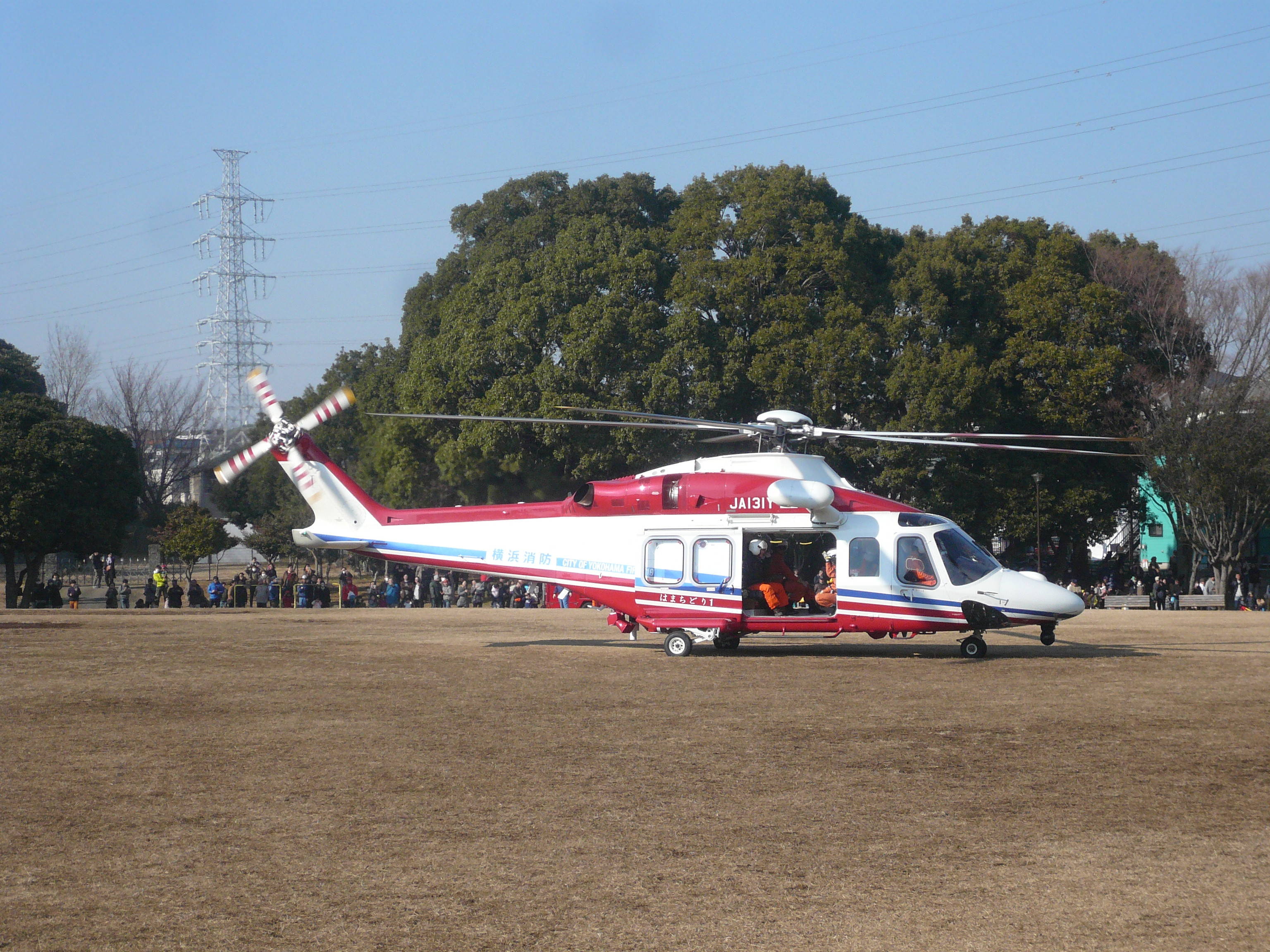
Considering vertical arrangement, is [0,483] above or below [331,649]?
above

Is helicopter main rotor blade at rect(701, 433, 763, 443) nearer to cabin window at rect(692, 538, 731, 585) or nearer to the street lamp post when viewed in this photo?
cabin window at rect(692, 538, 731, 585)

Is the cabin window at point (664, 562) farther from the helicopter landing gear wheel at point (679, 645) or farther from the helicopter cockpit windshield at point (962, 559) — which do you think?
the helicopter cockpit windshield at point (962, 559)

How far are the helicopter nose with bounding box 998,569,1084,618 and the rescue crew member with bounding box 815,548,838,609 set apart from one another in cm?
240

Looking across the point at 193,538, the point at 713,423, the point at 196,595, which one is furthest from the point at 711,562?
the point at 193,538

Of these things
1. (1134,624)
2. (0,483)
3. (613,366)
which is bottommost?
(1134,624)

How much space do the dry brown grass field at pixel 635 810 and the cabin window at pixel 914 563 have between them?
89.7 inches

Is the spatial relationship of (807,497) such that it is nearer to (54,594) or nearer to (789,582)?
(789,582)

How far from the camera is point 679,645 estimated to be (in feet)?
60.7

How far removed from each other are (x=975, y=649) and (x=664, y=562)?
4.90 metres

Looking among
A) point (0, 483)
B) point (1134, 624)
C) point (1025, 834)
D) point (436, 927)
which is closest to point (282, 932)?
point (436, 927)

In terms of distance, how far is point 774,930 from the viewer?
5.43m

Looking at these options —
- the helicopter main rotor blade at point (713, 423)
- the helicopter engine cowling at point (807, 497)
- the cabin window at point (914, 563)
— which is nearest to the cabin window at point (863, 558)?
the cabin window at point (914, 563)

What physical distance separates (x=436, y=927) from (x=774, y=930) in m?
1.56

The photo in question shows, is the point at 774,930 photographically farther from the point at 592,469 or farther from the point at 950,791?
the point at 592,469
